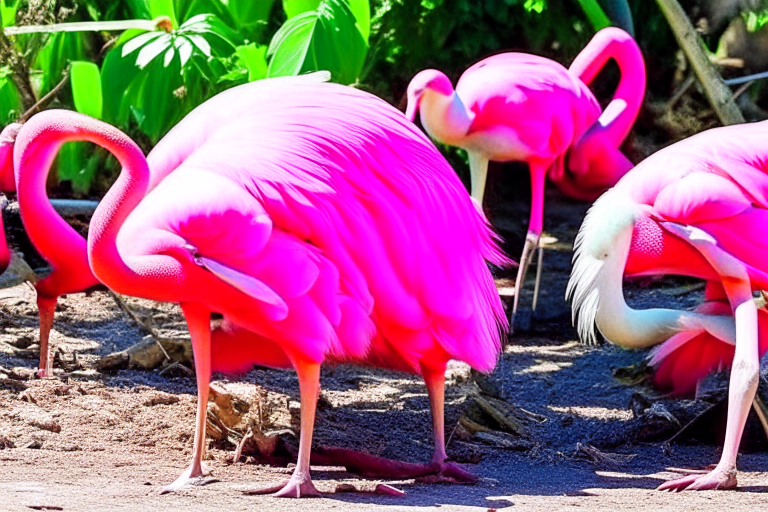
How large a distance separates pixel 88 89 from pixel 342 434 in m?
2.42

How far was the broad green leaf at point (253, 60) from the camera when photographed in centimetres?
609

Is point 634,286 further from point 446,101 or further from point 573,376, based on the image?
point 446,101

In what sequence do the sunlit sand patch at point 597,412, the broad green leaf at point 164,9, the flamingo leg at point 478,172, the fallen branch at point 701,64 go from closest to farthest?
the sunlit sand patch at point 597,412, the broad green leaf at point 164,9, the flamingo leg at point 478,172, the fallen branch at point 701,64

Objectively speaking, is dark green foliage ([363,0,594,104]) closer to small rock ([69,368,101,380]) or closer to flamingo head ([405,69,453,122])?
flamingo head ([405,69,453,122])

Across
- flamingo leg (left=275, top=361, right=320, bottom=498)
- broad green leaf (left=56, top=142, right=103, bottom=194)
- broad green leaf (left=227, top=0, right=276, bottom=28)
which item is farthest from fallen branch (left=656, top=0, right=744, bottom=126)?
flamingo leg (left=275, top=361, right=320, bottom=498)

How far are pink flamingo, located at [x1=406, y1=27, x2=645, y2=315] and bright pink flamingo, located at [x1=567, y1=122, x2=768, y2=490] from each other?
75.8 inches

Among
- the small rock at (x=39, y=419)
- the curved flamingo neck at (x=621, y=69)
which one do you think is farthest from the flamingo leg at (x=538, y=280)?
the small rock at (x=39, y=419)

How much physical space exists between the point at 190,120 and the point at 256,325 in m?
0.87

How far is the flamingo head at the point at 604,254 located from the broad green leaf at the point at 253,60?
2.16 metres

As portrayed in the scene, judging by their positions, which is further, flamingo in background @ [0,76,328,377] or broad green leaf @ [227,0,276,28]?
broad green leaf @ [227,0,276,28]

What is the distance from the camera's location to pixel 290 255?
12.5 ft

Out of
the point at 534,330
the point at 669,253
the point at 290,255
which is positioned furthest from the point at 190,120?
the point at 534,330

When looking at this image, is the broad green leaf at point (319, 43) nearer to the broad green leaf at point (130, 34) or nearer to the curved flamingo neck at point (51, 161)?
the broad green leaf at point (130, 34)

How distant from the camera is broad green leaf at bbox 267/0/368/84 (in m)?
5.98
